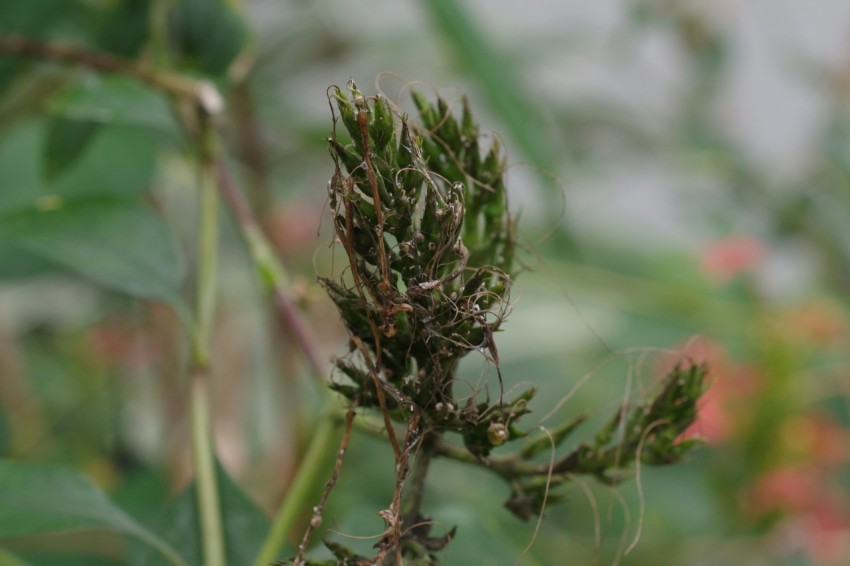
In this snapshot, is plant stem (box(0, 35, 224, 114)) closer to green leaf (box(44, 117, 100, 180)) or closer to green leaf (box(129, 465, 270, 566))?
green leaf (box(44, 117, 100, 180))

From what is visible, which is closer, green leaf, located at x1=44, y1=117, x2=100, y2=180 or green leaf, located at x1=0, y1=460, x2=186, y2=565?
green leaf, located at x1=0, y1=460, x2=186, y2=565

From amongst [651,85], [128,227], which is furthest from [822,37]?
[128,227]

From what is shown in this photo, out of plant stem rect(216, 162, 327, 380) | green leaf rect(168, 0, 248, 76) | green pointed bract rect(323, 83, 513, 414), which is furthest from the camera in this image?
green leaf rect(168, 0, 248, 76)

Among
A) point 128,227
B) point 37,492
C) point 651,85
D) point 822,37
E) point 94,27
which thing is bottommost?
point 37,492

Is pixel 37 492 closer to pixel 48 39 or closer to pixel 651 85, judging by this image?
pixel 48 39

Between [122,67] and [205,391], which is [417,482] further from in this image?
[122,67]

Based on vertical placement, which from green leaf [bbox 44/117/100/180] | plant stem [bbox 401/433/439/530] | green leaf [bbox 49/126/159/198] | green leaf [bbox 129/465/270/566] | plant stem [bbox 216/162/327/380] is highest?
green leaf [bbox 49/126/159/198]

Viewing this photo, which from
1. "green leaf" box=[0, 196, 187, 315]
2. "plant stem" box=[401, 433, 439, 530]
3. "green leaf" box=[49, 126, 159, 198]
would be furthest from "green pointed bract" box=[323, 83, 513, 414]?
"green leaf" box=[49, 126, 159, 198]

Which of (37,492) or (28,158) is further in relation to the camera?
(28,158)
